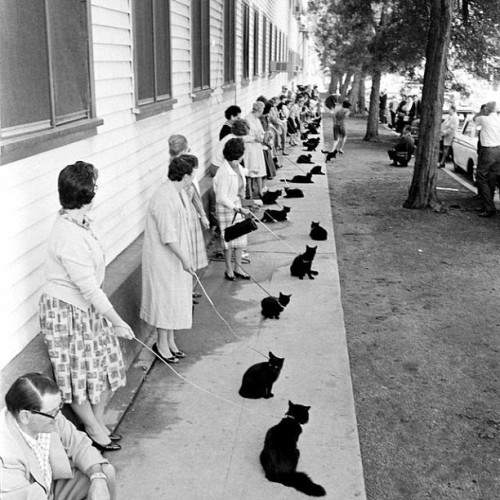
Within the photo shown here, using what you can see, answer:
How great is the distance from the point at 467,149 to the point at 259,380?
1381 centimetres

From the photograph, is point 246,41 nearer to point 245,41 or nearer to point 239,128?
point 245,41

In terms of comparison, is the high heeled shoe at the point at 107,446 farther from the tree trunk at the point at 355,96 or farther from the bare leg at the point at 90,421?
the tree trunk at the point at 355,96

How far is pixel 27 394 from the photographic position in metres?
3.00

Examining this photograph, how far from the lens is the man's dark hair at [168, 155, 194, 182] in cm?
550

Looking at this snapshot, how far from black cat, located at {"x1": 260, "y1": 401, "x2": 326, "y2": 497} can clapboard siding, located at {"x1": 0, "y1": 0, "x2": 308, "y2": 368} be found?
171 cm

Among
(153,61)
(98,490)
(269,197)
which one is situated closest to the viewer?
(98,490)

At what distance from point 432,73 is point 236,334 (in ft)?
28.2

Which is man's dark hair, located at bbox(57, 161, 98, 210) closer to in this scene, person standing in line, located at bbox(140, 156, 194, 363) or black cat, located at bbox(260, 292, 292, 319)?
person standing in line, located at bbox(140, 156, 194, 363)

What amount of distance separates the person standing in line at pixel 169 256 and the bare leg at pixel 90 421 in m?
1.36

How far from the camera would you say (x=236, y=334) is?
679 centimetres

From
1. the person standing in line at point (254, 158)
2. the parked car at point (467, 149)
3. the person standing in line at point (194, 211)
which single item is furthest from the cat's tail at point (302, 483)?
the parked car at point (467, 149)

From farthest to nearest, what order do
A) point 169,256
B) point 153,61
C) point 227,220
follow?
point 227,220 < point 153,61 < point 169,256

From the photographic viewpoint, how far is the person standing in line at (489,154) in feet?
41.3

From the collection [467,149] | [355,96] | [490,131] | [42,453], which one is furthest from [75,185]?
[355,96]
